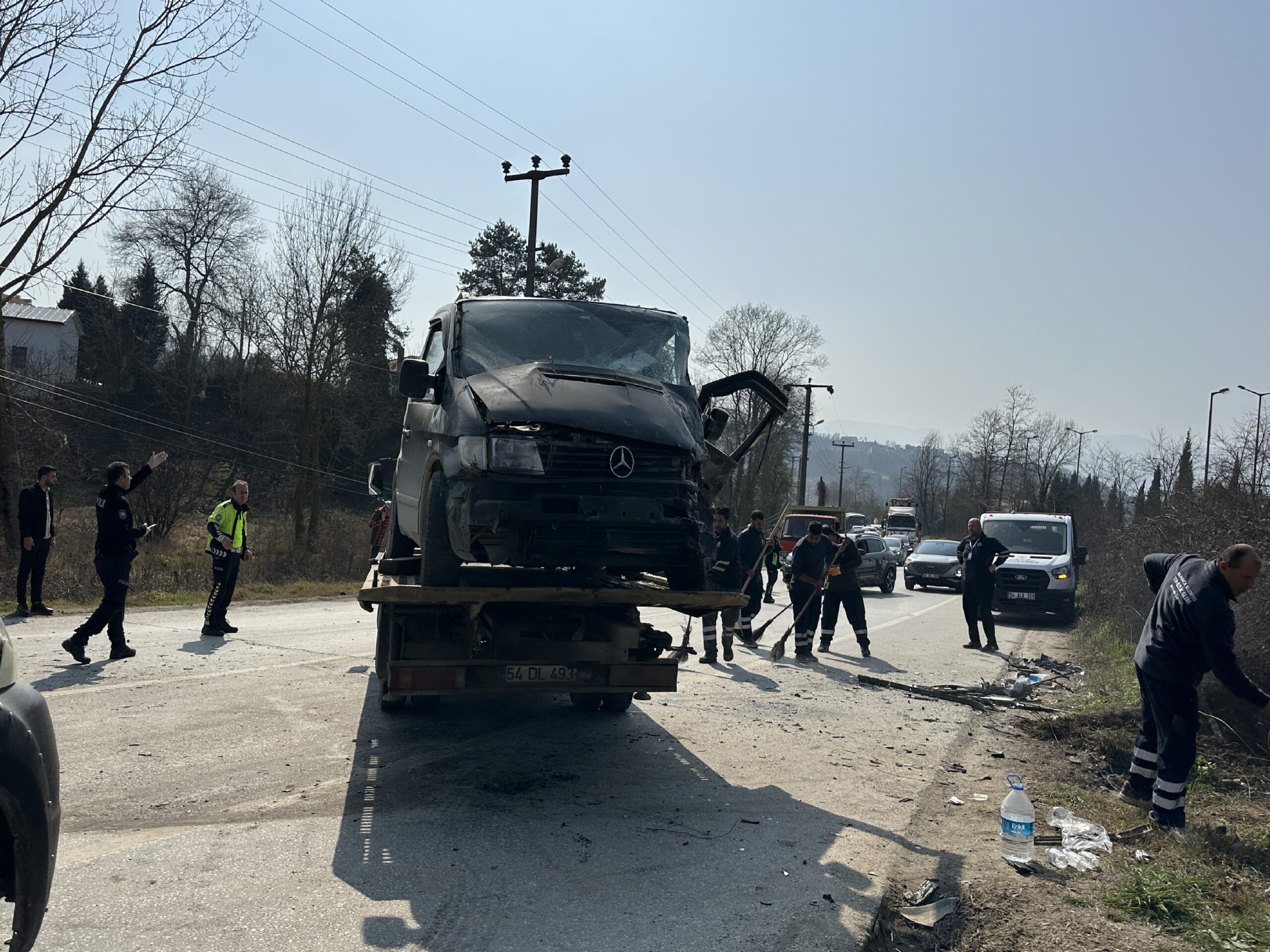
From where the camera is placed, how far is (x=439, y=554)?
589 cm

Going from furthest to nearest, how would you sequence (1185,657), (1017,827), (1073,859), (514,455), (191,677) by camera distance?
(191,677), (1185,657), (514,455), (1017,827), (1073,859)

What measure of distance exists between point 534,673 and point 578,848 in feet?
4.02

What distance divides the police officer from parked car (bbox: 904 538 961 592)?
2069 cm

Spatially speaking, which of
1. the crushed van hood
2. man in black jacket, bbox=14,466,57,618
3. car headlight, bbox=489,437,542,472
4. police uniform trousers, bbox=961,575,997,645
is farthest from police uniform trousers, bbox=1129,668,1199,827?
man in black jacket, bbox=14,466,57,618

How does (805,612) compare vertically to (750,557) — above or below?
below

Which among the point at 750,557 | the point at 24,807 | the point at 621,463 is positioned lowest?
the point at 24,807

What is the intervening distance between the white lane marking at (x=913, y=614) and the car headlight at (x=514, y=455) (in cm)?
1211

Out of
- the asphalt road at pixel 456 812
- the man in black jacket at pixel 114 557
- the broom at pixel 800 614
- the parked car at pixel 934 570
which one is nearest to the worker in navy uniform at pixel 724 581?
the broom at pixel 800 614

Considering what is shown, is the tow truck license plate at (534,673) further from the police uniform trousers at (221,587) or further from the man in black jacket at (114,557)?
the police uniform trousers at (221,587)

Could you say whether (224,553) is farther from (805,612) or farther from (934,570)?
(934,570)

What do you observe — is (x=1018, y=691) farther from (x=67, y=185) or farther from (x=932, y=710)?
(x=67, y=185)

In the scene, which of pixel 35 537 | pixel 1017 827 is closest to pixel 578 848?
pixel 1017 827

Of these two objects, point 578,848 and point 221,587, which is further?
point 221,587

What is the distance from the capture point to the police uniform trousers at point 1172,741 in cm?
568
